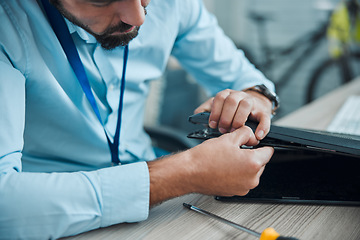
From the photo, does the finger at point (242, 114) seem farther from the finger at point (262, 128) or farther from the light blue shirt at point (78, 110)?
the light blue shirt at point (78, 110)

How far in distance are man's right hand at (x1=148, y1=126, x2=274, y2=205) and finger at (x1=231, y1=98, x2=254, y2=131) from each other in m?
0.12

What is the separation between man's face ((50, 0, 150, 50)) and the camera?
61 cm

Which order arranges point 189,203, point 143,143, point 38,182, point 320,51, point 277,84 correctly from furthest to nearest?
1. point 277,84
2. point 320,51
3. point 143,143
4. point 189,203
5. point 38,182

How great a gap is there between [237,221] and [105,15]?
47 cm

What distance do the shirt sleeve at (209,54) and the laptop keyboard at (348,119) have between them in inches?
9.2

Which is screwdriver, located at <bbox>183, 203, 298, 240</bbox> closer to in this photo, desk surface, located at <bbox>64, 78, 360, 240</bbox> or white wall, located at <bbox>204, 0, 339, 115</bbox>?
desk surface, located at <bbox>64, 78, 360, 240</bbox>

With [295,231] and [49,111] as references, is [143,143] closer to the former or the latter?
[49,111]

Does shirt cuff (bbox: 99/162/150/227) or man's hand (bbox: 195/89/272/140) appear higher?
man's hand (bbox: 195/89/272/140)

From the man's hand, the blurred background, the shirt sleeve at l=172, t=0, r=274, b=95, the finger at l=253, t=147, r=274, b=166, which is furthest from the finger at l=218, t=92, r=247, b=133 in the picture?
the blurred background

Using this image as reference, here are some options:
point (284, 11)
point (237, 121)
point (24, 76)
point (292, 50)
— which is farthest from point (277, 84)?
point (24, 76)

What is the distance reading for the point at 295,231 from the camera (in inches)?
20.5

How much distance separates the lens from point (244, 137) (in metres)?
0.58

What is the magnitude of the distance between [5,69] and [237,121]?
1.50 feet

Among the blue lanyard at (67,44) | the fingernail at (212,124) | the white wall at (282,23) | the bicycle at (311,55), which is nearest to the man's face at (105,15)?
the blue lanyard at (67,44)
